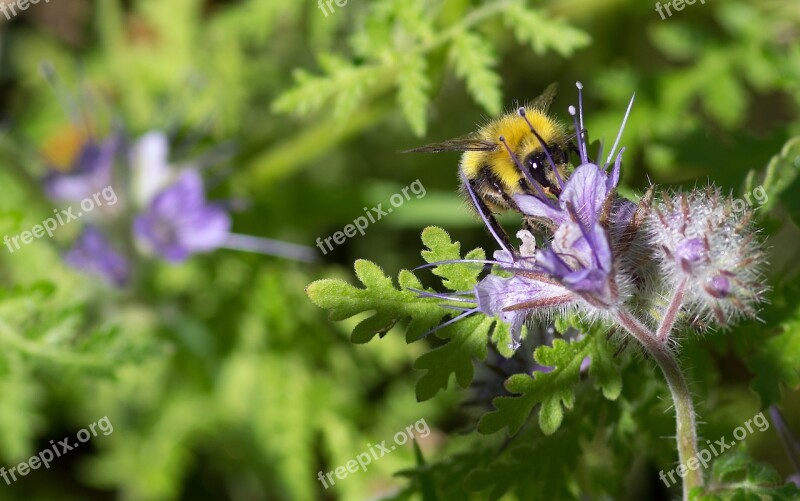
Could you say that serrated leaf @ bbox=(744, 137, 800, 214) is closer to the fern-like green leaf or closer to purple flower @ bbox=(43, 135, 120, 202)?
the fern-like green leaf

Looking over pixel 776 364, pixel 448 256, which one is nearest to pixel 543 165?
pixel 448 256

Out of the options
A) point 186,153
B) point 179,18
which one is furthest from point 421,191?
point 179,18

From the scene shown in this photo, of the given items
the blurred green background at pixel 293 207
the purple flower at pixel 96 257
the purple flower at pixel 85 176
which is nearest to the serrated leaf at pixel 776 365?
the blurred green background at pixel 293 207

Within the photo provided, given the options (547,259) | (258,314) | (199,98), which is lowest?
(547,259)

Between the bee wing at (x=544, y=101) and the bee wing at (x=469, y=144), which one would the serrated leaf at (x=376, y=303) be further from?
the bee wing at (x=544, y=101)

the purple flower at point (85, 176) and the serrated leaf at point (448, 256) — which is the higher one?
the purple flower at point (85, 176)

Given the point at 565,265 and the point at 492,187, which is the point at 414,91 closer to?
the point at 492,187

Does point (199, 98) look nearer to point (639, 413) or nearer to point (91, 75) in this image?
point (91, 75)
